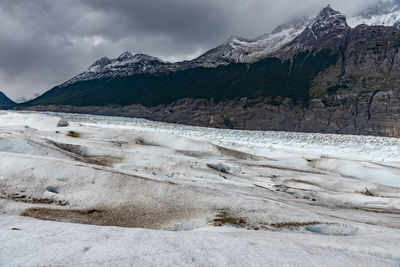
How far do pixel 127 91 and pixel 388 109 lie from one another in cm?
14437

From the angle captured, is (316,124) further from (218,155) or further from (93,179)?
(93,179)

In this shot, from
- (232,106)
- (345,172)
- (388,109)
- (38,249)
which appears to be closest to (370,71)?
(388,109)

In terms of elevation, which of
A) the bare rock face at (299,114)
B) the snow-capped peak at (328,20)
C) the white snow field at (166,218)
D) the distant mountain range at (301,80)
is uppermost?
the snow-capped peak at (328,20)

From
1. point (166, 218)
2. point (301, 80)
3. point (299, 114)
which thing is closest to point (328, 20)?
point (301, 80)

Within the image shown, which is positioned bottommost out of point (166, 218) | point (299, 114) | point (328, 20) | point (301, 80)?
point (166, 218)

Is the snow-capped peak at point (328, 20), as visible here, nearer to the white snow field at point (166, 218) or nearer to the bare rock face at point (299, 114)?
the bare rock face at point (299, 114)

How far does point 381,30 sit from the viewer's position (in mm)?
145000

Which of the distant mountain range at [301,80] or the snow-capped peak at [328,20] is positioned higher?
the snow-capped peak at [328,20]

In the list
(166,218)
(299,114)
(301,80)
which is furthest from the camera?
(301,80)

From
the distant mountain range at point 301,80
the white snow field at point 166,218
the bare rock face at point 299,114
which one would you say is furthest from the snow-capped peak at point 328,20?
the white snow field at point 166,218

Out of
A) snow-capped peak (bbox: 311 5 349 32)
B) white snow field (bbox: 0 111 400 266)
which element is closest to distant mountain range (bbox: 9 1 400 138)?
snow-capped peak (bbox: 311 5 349 32)

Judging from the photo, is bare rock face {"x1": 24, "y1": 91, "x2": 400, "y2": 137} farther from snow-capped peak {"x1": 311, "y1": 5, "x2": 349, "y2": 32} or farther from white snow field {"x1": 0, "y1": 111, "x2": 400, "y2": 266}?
white snow field {"x1": 0, "y1": 111, "x2": 400, "y2": 266}

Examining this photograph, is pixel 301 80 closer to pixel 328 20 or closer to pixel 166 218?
pixel 328 20

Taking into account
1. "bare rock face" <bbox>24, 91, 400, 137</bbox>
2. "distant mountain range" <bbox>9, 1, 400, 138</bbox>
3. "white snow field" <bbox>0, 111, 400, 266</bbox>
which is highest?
"distant mountain range" <bbox>9, 1, 400, 138</bbox>
